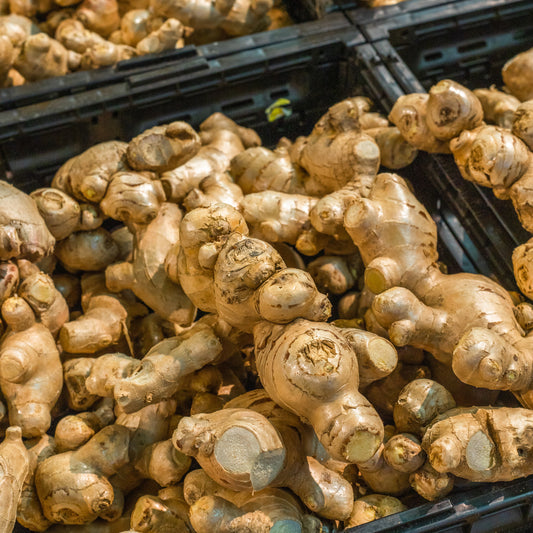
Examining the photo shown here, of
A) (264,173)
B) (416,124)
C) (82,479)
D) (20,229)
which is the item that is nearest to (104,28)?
(264,173)

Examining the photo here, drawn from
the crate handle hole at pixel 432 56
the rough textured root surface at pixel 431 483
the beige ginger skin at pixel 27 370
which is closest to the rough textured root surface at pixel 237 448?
the rough textured root surface at pixel 431 483

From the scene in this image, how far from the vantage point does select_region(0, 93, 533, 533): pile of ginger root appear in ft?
2.90

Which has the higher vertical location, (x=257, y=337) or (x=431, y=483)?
(x=257, y=337)

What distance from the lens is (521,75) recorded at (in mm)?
1526

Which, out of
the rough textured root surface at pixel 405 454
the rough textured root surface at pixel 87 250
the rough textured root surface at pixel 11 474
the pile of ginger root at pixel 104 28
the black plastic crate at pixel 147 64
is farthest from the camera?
the pile of ginger root at pixel 104 28

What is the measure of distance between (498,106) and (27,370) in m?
1.26

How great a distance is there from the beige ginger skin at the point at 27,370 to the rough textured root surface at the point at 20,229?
9 cm

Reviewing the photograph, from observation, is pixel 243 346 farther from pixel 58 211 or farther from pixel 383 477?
pixel 58 211

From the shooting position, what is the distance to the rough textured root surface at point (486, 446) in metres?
0.88

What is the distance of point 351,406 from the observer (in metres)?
0.86

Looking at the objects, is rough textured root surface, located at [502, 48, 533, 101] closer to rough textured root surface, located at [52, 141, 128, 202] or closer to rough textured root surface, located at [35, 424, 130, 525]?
rough textured root surface, located at [52, 141, 128, 202]

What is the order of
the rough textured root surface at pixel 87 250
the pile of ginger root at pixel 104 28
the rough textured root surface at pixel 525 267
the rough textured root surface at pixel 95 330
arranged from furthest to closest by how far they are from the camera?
the pile of ginger root at pixel 104 28
the rough textured root surface at pixel 87 250
the rough textured root surface at pixel 95 330
the rough textured root surface at pixel 525 267

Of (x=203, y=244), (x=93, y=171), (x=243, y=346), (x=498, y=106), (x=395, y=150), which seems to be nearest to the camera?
(x=203, y=244)

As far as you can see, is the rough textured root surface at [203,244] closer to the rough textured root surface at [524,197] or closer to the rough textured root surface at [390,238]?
the rough textured root surface at [390,238]
